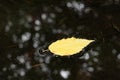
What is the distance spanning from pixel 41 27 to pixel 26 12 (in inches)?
5.8

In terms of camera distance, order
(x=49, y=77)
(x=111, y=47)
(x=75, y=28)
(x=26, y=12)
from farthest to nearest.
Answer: (x=26, y=12) → (x=75, y=28) → (x=111, y=47) → (x=49, y=77)

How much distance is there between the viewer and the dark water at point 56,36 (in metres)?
1.50

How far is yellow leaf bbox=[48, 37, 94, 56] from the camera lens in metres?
1.57

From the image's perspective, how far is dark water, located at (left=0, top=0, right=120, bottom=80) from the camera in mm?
1499

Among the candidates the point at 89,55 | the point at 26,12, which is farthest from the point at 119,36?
the point at 26,12

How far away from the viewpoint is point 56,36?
1.66m

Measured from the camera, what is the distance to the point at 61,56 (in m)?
1.56

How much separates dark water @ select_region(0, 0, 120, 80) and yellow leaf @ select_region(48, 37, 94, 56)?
0.9 inches

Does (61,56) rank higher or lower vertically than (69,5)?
lower

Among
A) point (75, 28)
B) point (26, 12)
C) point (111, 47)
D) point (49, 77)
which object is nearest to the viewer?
point (49, 77)

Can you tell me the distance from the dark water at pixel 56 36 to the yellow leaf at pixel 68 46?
0.02 meters

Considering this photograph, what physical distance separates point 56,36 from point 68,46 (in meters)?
0.11

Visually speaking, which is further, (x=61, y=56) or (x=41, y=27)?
(x=41, y=27)

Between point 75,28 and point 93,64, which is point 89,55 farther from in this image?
point 75,28
